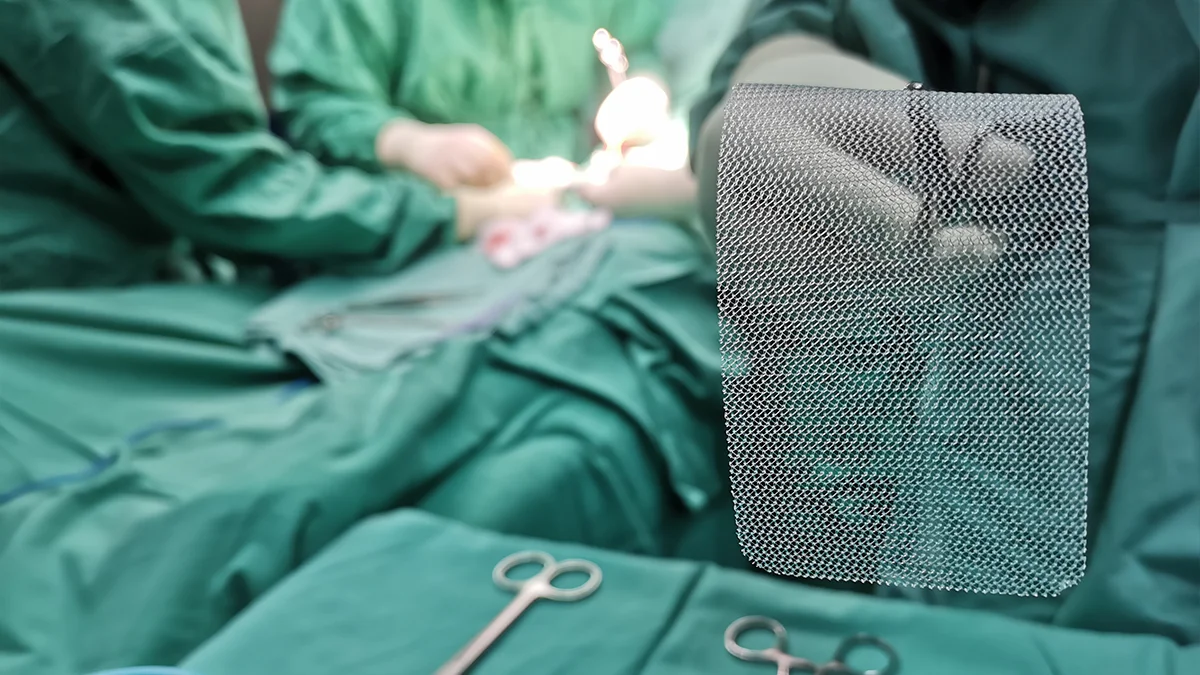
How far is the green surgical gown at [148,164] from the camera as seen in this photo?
0.63 metres

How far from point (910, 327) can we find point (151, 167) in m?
0.62

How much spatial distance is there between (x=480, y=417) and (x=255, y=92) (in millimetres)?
377

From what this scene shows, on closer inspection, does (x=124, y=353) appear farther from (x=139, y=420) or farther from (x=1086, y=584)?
(x=1086, y=584)

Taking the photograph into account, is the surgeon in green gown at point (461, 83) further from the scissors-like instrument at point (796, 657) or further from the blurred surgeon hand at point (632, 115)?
the scissors-like instrument at point (796, 657)

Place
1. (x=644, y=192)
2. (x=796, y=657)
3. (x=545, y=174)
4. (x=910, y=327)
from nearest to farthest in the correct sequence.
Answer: (x=910, y=327), (x=796, y=657), (x=644, y=192), (x=545, y=174)

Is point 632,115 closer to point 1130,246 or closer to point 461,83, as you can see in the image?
point 461,83

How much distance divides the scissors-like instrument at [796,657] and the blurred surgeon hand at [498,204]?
1.89 ft

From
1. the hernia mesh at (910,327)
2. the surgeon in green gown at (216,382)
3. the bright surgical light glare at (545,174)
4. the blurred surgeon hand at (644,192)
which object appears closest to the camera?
the hernia mesh at (910,327)

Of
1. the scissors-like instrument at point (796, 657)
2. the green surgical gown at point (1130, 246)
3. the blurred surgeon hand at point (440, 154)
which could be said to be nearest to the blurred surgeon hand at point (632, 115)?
the blurred surgeon hand at point (440, 154)

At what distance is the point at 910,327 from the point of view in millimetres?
260

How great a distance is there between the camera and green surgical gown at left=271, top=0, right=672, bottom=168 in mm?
924

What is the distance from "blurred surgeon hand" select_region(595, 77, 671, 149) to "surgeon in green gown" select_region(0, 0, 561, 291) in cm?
20

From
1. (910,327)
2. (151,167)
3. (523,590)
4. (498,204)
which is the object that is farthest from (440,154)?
(910,327)

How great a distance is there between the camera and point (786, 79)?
1.18 ft
